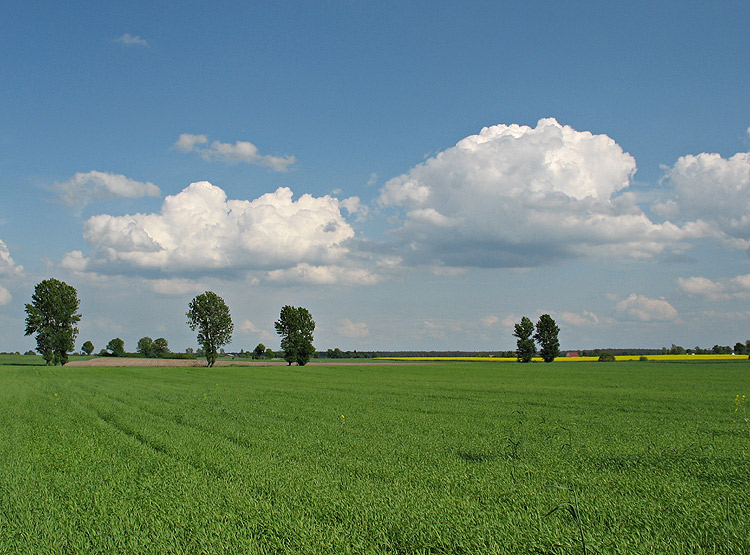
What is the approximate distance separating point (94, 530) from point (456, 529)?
3.57 metres

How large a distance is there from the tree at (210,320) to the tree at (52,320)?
1805 centimetres

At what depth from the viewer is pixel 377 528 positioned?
15.8ft

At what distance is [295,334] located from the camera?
288 ft

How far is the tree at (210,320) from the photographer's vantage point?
8444 cm

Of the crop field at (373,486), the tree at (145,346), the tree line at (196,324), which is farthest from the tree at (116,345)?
the crop field at (373,486)

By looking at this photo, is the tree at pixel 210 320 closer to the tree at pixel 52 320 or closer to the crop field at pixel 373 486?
the tree at pixel 52 320

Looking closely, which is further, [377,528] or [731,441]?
[731,441]

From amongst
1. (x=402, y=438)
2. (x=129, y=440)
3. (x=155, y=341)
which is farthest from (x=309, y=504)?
(x=155, y=341)

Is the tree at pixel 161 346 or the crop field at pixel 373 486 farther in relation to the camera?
the tree at pixel 161 346

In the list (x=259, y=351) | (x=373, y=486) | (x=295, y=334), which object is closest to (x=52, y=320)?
(x=295, y=334)

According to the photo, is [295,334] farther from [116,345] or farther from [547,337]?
[116,345]

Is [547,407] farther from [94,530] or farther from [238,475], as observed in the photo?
[94,530]

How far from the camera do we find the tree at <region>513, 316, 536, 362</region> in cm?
10662

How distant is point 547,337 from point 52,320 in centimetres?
9280
